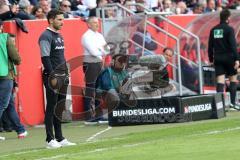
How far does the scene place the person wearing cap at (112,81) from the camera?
17672 mm

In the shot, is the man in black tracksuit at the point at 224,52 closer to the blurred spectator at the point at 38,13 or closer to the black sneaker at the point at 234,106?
the black sneaker at the point at 234,106

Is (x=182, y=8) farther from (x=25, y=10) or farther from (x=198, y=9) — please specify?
(x=25, y=10)

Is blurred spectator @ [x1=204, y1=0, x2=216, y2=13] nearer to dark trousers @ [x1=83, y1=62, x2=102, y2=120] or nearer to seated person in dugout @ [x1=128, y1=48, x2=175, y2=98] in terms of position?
seated person in dugout @ [x1=128, y1=48, x2=175, y2=98]

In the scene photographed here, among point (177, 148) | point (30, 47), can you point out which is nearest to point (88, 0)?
point (30, 47)

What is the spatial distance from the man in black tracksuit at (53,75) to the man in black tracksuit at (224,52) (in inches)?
258

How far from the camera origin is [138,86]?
18.5m

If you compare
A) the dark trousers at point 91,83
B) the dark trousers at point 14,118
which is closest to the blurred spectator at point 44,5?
the dark trousers at point 91,83

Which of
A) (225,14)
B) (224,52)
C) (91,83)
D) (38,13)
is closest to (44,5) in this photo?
(38,13)

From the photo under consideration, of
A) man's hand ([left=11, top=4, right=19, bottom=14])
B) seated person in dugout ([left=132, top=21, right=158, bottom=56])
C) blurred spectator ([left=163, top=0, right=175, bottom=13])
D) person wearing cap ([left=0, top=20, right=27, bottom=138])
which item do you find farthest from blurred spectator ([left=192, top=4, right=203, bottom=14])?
person wearing cap ([left=0, top=20, right=27, bottom=138])

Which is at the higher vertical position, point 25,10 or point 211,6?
point 25,10

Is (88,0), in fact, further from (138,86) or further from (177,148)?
(177,148)

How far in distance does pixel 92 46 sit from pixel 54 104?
5.39 metres

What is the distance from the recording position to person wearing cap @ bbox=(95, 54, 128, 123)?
1767cm

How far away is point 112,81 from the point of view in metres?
17.7
